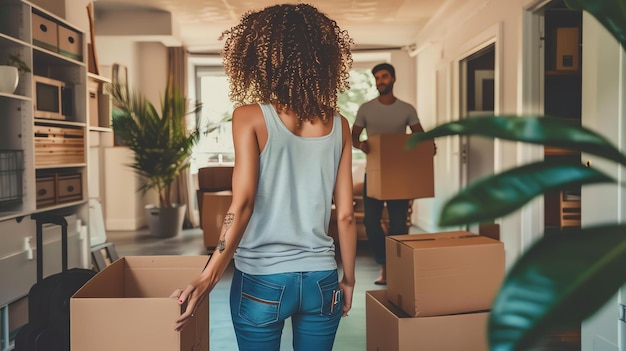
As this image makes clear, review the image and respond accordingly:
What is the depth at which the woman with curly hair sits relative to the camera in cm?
118

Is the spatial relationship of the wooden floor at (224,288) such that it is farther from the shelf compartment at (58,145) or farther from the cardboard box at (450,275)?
the shelf compartment at (58,145)

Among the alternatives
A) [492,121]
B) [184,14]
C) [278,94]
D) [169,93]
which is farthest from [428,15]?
[492,121]

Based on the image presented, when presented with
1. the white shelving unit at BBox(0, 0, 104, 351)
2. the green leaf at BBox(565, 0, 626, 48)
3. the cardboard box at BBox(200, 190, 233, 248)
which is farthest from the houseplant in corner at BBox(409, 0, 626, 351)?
the cardboard box at BBox(200, 190, 233, 248)

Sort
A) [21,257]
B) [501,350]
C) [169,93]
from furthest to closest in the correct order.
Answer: [169,93] → [21,257] → [501,350]

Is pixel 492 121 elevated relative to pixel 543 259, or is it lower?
elevated

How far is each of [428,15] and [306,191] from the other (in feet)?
20.2

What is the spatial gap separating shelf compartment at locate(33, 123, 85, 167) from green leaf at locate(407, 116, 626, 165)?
3.46m

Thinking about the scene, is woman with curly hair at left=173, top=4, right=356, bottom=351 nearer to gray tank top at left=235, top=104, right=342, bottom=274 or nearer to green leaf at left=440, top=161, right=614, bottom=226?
gray tank top at left=235, top=104, right=342, bottom=274

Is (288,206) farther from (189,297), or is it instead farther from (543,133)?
(543,133)

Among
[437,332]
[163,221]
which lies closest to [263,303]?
[437,332]

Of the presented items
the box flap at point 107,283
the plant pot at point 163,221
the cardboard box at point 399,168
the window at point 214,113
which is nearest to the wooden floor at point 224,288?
the plant pot at point 163,221

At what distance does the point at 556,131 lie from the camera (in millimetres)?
437

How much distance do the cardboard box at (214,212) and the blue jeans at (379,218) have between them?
178 cm

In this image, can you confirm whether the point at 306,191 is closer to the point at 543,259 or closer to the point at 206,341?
the point at 206,341
